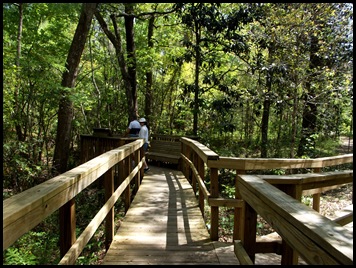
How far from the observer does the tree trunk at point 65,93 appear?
864cm

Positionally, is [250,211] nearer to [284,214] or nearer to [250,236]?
[250,236]

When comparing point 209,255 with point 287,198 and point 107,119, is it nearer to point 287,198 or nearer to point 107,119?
point 287,198

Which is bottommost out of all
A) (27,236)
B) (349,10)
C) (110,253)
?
(27,236)

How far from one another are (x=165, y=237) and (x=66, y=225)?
196 cm

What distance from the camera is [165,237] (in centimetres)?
390

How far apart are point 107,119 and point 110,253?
13060 millimetres

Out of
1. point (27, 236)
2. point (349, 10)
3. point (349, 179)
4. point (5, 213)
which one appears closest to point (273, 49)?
point (349, 10)

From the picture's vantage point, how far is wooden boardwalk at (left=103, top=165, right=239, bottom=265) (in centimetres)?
326

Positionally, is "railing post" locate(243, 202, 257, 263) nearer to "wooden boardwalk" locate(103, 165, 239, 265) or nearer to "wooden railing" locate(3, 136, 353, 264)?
"wooden railing" locate(3, 136, 353, 264)

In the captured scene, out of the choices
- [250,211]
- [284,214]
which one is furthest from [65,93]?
[284,214]

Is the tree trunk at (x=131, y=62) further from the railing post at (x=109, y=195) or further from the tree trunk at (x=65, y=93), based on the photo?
the railing post at (x=109, y=195)

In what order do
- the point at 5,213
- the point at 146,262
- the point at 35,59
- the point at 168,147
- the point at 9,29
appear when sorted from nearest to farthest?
the point at 5,213 < the point at 146,262 < the point at 35,59 < the point at 9,29 < the point at 168,147

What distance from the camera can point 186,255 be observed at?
3359 millimetres

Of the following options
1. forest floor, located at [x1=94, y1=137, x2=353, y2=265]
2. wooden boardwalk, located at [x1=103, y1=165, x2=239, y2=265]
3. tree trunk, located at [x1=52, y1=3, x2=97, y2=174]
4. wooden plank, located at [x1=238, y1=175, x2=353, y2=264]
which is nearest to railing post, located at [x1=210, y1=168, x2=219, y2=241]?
wooden boardwalk, located at [x1=103, y1=165, x2=239, y2=265]
